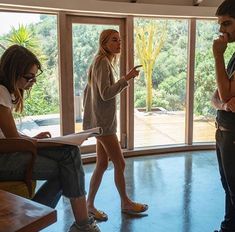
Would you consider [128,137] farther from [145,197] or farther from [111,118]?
[111,118]

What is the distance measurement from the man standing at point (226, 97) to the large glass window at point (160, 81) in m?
2.55

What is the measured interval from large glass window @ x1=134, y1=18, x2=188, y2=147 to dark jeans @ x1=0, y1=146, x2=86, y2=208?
2.72m

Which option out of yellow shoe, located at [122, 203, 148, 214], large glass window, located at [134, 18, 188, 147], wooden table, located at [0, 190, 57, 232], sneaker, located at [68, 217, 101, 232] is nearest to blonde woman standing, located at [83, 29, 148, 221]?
yellow shoe, located at [122, 203, 148, 214]

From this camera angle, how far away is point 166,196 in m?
3.06

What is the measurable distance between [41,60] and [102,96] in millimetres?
1740

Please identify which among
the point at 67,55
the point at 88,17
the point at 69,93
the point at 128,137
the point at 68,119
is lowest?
the point at 128,137

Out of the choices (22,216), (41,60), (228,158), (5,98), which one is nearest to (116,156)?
(228,158)

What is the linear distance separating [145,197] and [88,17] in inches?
89.6

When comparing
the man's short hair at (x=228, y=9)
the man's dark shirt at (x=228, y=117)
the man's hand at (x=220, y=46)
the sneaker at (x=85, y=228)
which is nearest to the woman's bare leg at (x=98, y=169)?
the sneaker at (x=85, y=228)

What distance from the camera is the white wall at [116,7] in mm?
3605

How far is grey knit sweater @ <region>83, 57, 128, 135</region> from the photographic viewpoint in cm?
246

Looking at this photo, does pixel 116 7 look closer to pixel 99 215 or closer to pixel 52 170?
pixel 99 215

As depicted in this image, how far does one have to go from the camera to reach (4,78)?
1886 mm

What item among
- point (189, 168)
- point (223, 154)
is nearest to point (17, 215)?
point (223, 154)
